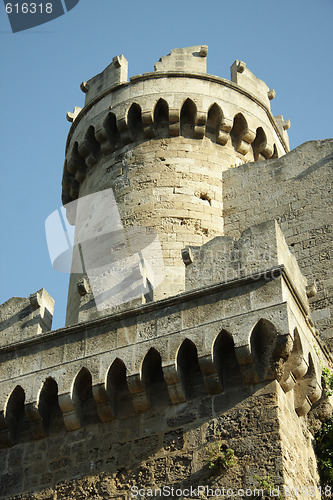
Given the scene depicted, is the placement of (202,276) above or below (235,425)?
above

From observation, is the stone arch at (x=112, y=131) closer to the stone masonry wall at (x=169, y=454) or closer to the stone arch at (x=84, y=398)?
the stone arch at (x=84, y=398)

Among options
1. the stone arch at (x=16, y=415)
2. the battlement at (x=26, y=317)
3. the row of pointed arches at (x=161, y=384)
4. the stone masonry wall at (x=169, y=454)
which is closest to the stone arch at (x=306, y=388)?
the row of pointed arches at (x=161, y=384)

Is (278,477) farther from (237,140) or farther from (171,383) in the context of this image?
(237,140)

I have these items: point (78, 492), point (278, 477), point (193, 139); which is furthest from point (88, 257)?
point (278, 477)

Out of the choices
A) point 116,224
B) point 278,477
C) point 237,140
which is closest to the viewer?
point 278,477

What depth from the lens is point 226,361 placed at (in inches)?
425

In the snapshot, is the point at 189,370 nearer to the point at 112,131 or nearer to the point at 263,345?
the point at 263,345

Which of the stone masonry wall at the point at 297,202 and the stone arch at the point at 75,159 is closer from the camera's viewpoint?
the stone masonry wall at the point at 297,202

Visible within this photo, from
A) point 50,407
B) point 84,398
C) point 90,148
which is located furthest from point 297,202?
point 50,407

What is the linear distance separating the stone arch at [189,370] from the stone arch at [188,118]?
220 inches

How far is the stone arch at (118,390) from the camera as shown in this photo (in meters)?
11.1

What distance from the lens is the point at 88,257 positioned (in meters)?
14.8

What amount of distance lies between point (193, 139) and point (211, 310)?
528 cm

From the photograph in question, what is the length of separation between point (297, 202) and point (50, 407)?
528 cm
